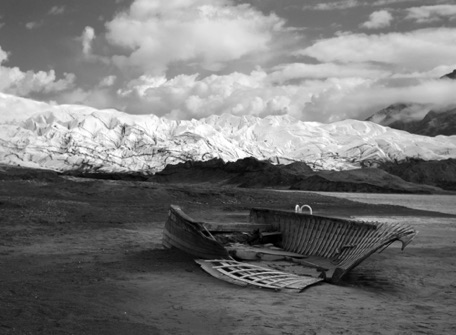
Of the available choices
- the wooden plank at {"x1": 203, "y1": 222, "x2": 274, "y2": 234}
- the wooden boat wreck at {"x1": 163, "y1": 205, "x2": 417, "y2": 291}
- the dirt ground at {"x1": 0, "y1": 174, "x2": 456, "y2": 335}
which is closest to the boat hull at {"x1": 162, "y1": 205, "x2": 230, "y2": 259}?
the wooden boat wreck at {"x1": 163, "y1": 205, "x2": 417, "y2": 291}

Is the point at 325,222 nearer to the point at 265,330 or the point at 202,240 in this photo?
the point at 202,240

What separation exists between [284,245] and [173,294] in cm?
764

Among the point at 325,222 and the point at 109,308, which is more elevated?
the point at 325,222

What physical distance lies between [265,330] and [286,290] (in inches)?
123

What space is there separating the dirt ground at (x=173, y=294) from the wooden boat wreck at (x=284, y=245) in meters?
0.48

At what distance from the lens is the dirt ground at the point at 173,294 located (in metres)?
9.16

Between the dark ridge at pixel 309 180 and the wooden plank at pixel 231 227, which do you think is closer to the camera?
the wooden plank at pixel 231 227

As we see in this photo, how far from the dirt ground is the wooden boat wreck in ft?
1.59

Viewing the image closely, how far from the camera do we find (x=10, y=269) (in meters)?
13.5

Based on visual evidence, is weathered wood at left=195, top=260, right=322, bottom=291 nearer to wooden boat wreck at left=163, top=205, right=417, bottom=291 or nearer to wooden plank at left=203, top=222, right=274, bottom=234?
wooden boat wreck at left=163, top=205, right=417, bottom=291

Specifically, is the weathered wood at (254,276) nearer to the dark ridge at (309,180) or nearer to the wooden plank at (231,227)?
the wooden plank at (231,227)

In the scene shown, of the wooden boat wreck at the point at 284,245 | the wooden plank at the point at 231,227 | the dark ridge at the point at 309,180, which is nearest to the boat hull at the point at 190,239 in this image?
the wooden boat wreck at the point at 284,245

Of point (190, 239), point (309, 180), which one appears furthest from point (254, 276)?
point (309, 180)

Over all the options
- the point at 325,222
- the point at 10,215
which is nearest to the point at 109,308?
the point at 325,222
